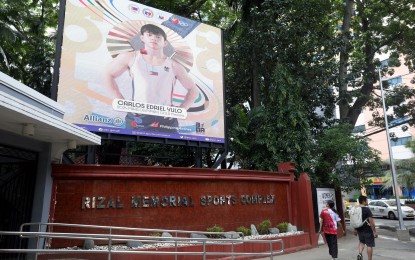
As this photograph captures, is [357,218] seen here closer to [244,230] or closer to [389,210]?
[244,230]

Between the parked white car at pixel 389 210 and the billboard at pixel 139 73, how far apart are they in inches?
804

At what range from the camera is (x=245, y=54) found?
20.0 m

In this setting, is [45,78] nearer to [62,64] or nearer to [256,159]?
[62,64]

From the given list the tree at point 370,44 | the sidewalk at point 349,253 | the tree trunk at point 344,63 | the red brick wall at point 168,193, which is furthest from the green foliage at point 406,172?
the red brick wall at point 168,193

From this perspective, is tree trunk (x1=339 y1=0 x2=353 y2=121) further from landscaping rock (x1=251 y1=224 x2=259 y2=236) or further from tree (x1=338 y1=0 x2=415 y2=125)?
landscaping rock (x1=251 y1=224 x2=259 y2=236)

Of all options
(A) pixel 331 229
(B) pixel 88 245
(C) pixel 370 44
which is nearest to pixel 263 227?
(A) pixel 331 229

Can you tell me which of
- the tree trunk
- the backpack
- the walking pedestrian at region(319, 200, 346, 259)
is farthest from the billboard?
the tree trunk

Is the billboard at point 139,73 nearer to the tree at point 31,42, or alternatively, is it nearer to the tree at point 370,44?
the tree at point 31,42

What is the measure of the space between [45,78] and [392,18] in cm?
2105

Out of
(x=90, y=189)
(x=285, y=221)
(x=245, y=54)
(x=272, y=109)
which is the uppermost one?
(x=245, y=54)

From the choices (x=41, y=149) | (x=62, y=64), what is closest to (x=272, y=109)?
(x=62, y=64)

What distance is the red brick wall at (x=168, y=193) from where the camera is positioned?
9125mm

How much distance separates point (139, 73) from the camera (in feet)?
43.8

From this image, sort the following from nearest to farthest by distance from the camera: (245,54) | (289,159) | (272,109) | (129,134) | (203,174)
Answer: (203,174), (129,134), (289,159), (272,109), (245,54)
